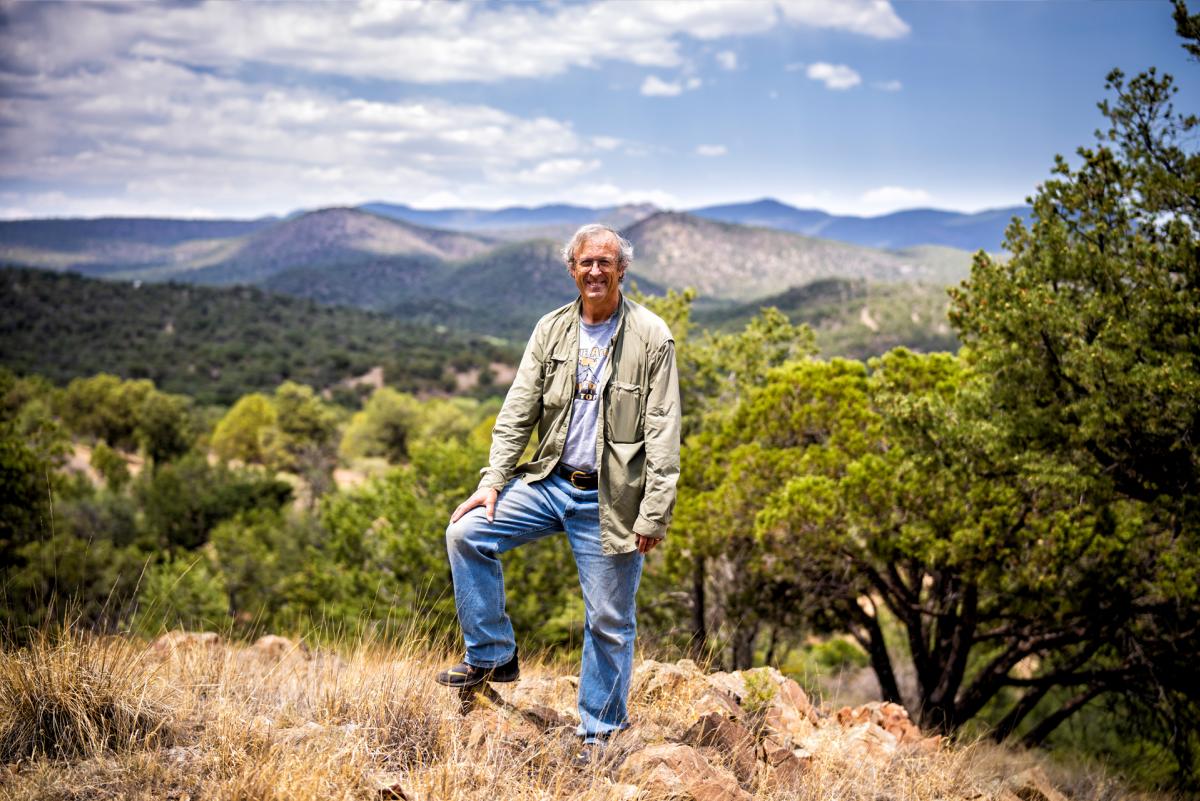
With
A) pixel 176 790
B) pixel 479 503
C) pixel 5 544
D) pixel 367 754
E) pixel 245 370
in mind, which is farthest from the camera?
pixel 245 370

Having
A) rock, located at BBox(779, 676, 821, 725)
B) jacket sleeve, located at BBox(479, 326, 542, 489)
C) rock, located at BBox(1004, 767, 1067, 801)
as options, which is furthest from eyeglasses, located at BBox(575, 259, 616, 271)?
rock, located at BBox(1004, 767, 1067, 801)

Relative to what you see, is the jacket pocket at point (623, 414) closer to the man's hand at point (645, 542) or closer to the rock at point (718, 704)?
the man's hand at point (645, 542)

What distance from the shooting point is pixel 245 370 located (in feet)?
375

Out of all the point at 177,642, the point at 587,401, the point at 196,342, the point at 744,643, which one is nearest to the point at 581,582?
the point at 587,401

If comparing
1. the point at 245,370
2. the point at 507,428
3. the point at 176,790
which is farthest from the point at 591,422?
the point at 245,370

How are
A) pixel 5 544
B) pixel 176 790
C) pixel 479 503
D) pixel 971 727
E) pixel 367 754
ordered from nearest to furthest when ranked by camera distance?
pixel 176 790
pixel 367 754
pixel 479 503
pixel 971 727
pixel 5 544

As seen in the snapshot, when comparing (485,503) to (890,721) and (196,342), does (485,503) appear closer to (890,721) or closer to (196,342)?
(890,721)

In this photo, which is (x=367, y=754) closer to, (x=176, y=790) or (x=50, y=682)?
(x=176, y=790)

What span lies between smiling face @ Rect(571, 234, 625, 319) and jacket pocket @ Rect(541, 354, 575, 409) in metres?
0.33

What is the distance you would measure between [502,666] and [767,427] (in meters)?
8.90

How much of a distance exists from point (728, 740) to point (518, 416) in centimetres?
226

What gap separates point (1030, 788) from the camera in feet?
17.1

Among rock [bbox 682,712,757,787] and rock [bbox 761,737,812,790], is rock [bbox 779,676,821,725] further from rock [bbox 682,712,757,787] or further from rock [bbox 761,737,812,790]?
rock [bbox 682,712,757,787]

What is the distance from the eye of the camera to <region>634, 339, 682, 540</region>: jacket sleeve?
3.66 metres
